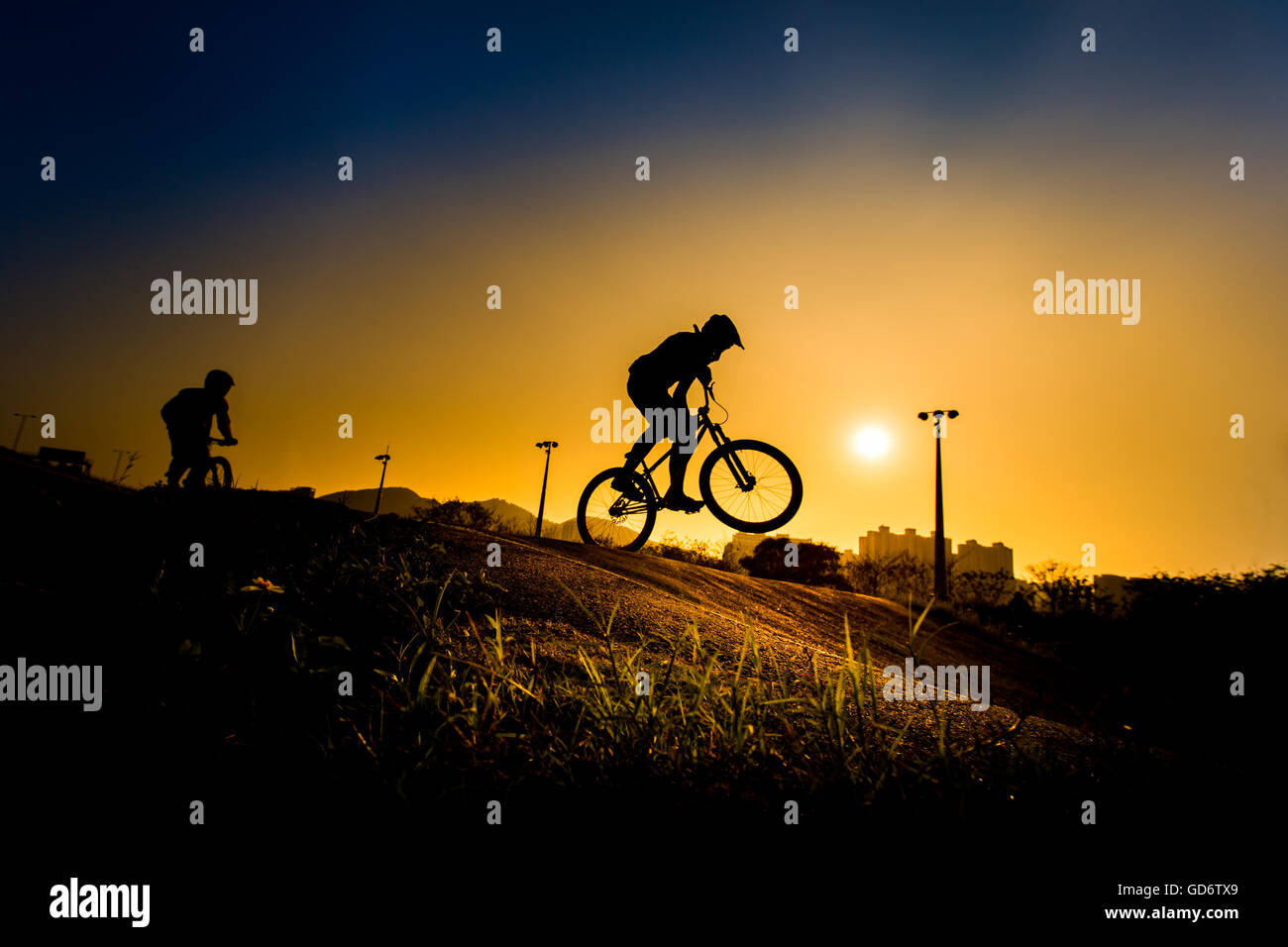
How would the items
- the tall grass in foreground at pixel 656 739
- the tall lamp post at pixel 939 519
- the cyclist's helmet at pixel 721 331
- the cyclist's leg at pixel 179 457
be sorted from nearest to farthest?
1. the tall grass in foreground at pixel 656 739
2. the cyclist's helmet at pixel 721 331
3. the cyclist's leg at pixel 179 457
4. the tall lamp post at pixel 939 519

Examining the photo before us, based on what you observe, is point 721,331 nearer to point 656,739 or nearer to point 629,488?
point 629,488

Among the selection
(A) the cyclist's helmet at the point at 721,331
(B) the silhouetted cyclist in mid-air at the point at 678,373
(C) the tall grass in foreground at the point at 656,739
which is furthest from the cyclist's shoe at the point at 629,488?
(C) the tall grass in foreground at the point at 656,739

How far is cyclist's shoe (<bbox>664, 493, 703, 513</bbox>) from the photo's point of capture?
7016mm

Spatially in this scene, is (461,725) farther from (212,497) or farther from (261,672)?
(212,497)

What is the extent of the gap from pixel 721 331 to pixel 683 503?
2.00m

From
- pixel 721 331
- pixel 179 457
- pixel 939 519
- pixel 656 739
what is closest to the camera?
pixel 656 739

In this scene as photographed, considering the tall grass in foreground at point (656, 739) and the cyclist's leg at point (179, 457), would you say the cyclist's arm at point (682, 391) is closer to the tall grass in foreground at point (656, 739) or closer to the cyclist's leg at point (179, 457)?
the tall grass in foreground at point (656, 739)

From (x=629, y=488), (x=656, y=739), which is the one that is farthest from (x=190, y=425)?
(x=656, y=739)

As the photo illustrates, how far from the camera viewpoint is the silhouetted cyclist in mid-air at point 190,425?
777 cm

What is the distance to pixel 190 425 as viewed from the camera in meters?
7.82

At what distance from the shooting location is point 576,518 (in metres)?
8.37
